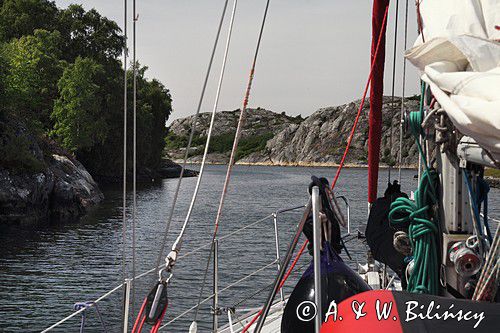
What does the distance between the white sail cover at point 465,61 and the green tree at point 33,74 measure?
3751 cm

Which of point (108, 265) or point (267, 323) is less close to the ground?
point (267, 323)

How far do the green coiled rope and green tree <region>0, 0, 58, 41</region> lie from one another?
58.4 m

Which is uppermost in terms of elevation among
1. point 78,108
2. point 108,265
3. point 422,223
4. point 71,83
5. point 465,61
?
point 71,83

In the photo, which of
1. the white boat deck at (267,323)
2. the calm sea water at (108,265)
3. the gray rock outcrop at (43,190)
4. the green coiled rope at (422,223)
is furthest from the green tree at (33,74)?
the green coiled rope at (422,223)

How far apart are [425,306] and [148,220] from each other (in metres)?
34.7

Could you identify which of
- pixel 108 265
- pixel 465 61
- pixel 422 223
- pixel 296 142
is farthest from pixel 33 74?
pixel 296 142

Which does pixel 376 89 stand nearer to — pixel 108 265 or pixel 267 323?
pixel 267 323

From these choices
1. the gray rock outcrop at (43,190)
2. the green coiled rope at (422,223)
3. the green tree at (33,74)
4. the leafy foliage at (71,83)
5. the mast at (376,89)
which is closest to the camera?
the green coiled rope at (422,223)

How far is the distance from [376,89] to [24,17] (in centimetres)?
5849

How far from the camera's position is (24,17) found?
58969mm

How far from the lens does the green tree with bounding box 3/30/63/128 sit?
140 feet

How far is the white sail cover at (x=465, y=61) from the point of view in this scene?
274cm

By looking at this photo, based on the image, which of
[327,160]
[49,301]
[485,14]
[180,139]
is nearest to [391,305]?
[485,14]

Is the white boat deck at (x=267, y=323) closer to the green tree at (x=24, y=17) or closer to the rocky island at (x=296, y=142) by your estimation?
the green tree at (x=24, y=17)
